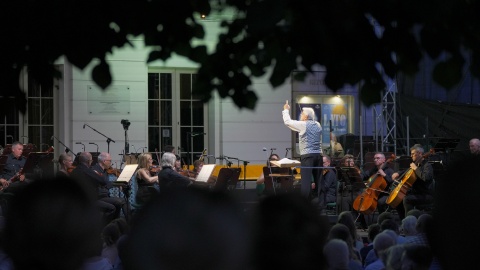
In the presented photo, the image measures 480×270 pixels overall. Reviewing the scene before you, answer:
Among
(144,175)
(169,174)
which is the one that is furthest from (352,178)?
(144,175)

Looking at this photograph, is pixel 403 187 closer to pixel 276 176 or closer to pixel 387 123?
pixel 276 176

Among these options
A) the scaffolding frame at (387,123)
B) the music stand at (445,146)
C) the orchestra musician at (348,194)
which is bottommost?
the orchestra musician at (348,194)

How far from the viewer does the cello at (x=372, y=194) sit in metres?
15.7

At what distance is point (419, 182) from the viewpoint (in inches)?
599

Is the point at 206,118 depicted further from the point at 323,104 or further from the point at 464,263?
the point at 464,263

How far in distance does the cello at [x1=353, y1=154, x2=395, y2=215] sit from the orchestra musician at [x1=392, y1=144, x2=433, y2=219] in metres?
0.61

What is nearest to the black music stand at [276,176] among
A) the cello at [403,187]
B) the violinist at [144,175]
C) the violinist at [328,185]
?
the violinist at [328,185]

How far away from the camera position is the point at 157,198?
212 cm

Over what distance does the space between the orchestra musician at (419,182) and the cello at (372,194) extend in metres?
0.61

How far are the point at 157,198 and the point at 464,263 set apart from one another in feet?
2.33

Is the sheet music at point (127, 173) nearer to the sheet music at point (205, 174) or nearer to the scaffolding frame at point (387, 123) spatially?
the sheet music at point (205, 174)

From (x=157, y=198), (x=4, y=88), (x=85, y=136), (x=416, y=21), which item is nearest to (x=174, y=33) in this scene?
(x=4, y=88)

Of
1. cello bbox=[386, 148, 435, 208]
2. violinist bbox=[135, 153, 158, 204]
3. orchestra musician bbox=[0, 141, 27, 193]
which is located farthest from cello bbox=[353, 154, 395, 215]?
orchestra musician bbox=[0, 141, 27, 193]

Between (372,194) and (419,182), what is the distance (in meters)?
0.95
